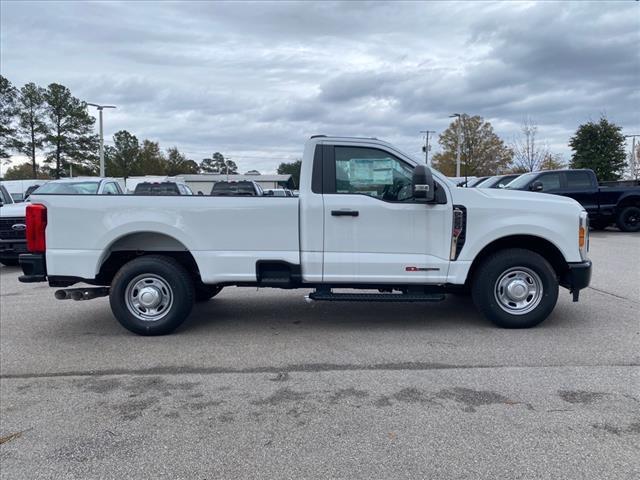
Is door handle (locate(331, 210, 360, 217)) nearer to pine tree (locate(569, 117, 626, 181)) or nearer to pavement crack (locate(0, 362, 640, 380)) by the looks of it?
pavement crack (locate(0, 362, 640, 380))

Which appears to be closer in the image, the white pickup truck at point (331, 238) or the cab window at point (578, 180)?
the white pickup truck at point (331, 238)

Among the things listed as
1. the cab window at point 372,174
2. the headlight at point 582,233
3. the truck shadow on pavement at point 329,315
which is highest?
the cab window at point 372,174

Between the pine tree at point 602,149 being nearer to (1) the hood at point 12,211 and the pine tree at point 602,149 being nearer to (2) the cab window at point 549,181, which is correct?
(2) the cab window at point 549,181

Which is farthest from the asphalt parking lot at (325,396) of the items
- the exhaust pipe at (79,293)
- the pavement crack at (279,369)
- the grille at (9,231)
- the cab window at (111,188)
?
the cab window at (111,188)

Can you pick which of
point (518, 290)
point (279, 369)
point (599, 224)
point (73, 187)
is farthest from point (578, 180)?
point (279, 369)

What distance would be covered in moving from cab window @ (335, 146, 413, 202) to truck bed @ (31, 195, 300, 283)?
0.62m

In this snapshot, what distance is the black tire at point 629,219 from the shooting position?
54.7 ft

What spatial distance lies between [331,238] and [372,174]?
0.83 meters

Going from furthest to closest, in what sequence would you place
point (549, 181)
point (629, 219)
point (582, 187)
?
point (629, 219)
point (582, 187)
point (549, 181)

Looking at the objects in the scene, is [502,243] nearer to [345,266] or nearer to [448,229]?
[448,229]

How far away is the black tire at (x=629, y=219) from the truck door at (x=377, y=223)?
13609mm

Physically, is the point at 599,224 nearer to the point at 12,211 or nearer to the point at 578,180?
the point at 578,180

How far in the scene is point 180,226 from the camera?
573 centimetres

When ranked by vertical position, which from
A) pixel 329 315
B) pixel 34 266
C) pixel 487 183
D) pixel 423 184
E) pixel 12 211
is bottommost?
pixel 329 315
